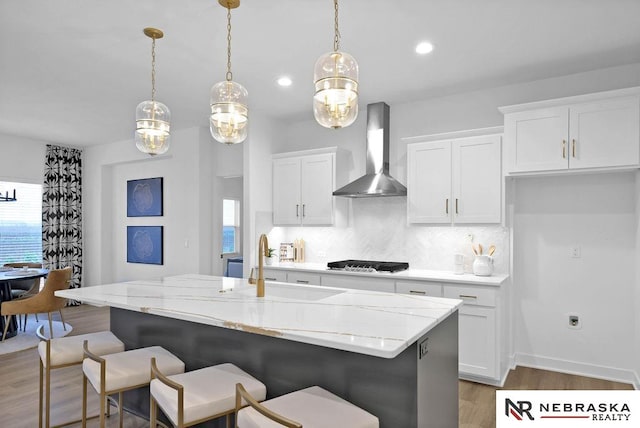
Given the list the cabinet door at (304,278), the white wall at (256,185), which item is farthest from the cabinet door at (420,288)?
the white wall at (256,185)

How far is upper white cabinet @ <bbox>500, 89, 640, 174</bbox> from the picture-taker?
3.21 metres

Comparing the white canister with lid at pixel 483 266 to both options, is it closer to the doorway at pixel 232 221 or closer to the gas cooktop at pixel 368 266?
the gas cooktop at pixel 368 266

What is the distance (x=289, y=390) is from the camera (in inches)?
82.0

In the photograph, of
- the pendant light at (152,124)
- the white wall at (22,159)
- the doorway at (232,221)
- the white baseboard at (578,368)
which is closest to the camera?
the pendant light at (152,124)

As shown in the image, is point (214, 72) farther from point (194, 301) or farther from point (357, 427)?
point (357, 427)

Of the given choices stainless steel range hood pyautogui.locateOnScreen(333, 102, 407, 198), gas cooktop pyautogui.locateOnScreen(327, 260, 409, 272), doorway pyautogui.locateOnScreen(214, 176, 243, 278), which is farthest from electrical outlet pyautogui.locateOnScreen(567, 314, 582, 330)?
doorway pyautogui.locateOnScreen(214, 176, 243, 278)

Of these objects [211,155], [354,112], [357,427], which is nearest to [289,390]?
[357,427]

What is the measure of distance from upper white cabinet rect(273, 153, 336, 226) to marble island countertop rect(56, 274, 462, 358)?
1.93m

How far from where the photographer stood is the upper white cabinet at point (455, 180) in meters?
3.78

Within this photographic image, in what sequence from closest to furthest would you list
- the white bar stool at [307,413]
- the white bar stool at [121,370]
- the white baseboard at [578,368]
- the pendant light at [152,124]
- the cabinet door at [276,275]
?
the white bar stool at [307,413], the white bar stool at [121,370], the pendant light at [152,124], the white baseboard at [578,368], the cabinet door at [276,275]

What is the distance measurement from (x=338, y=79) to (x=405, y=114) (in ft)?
8.81

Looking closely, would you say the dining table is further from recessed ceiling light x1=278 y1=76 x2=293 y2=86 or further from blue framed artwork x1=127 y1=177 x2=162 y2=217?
recessed ceiling light x1=278 y1=76 x2=293 y2=86

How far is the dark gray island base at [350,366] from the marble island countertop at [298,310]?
14cm

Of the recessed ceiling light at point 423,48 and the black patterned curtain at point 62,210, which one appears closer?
the recessed ceiling light at point 423,48
